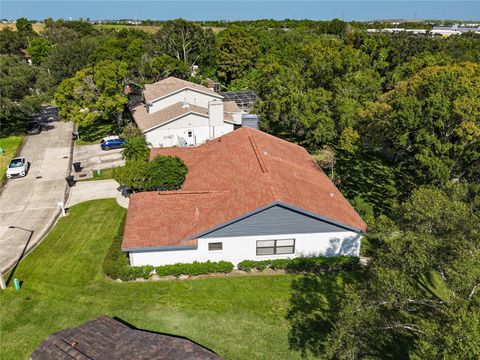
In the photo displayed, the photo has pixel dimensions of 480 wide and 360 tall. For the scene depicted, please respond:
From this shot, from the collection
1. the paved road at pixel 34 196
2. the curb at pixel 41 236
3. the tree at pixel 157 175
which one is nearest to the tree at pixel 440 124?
the tree at pixel 157 175

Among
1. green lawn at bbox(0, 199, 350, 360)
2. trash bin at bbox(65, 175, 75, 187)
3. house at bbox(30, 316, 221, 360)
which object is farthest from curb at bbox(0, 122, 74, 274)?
house at bbox(30, 316, 221, 360)

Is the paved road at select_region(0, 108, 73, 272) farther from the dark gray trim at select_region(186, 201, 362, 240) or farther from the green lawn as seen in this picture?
the dark gray trim at select_region(186, 201, 362, 240)

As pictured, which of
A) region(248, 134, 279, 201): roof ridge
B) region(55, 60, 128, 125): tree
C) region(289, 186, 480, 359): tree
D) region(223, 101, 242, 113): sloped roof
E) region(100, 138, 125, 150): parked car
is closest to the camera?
region(289, 186, 480, 359): tree

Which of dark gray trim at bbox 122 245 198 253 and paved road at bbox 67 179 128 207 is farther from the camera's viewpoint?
paved road at bbox 67 179 128 207

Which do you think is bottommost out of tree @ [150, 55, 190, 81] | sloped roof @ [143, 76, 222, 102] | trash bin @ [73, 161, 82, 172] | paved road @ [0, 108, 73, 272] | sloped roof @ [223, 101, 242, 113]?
paved road @ [0, 108, 73, 272]

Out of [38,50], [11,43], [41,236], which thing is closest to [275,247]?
[41,236]

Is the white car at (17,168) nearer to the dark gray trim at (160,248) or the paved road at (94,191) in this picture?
the paved road at (94,191)

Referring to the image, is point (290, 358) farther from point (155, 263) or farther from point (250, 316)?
point (155, 263)

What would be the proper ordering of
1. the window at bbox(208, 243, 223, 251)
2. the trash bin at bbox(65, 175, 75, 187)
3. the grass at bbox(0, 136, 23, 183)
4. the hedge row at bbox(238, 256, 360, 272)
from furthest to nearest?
1. the grass at bbox(0, 136, 23, 183)
2. the trash bin at bbox(65, 175, 75, 187)
3. the hedge row at bbox(238, 256, 360, 272)
4. the window at bbox(208, 243, 223, 251)
